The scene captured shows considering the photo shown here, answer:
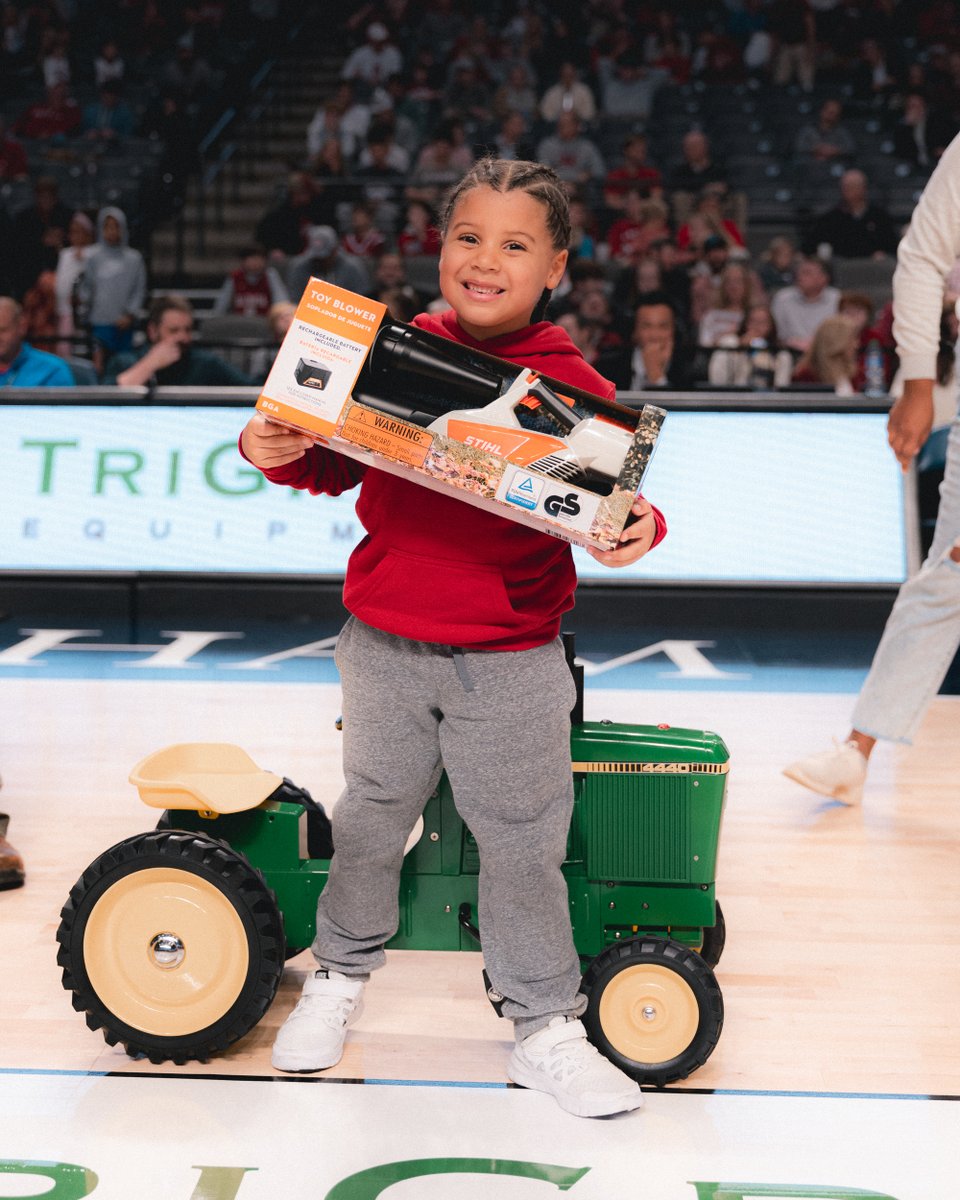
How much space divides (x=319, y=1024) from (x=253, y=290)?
8462 millimetres

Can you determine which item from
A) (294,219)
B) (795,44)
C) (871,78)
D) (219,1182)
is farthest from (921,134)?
(219,1182)

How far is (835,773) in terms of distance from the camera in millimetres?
3988

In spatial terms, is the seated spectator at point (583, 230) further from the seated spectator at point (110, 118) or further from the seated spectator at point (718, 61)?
the seated spectator at point (110, 118)

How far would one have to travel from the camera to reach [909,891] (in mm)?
3416

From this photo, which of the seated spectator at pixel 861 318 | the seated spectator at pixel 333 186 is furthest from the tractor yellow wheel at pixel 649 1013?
the seated spectator at pixel 333 186

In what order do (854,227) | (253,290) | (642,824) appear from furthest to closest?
(854,227)
(253,290)
(642,824)

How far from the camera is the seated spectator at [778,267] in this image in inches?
419

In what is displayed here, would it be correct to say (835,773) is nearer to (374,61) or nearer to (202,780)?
(202,780)

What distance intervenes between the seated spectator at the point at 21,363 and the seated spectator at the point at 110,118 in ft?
24.5

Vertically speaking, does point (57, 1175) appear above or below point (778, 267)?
below

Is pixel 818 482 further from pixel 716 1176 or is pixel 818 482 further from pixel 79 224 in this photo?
pixel 79 224

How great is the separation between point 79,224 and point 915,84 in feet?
24.4

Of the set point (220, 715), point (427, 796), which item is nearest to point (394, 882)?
point (427, 796)

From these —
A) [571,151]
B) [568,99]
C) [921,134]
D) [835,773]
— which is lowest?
[835,773]
